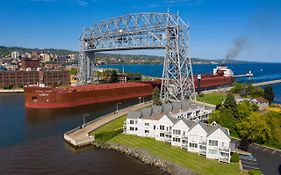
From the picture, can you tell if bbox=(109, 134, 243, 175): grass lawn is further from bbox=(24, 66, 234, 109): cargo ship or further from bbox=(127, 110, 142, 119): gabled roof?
bbox=(24, 66, 234, 109): cargo ship

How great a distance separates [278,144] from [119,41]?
5791cm

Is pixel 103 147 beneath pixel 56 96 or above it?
beneath

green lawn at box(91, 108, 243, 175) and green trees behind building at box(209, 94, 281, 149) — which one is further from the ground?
green trees behind building at box(209, 94, 281, 149)

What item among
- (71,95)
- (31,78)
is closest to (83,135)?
(71,95)

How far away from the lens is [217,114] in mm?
51188

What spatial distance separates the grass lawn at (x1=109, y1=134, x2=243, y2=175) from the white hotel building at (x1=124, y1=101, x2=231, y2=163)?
105cm

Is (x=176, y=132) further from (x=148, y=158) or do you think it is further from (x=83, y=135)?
(x=83, y=135)

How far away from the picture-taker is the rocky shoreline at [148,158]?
3392cm

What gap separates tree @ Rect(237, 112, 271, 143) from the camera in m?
43.9

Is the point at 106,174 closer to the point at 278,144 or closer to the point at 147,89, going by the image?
the point at 278,144

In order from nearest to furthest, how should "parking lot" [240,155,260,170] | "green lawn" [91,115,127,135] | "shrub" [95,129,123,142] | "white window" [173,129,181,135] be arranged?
1. "parking lot" [240,155,260,170]
2. "white window" [173,129,181,135]
3. "shrub" [95,129,123,142]
4. "green lawn" [91,115,127,135]

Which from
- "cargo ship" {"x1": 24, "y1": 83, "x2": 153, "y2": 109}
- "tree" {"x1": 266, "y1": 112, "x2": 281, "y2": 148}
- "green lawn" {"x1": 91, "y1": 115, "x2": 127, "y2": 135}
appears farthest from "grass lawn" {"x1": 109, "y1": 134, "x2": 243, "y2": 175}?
"cargo ship" {"x1": 24, "y1": 83, "x2": 153, "y2": 109}

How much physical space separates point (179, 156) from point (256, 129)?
14169 mm

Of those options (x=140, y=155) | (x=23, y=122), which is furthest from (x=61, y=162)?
(x=23, y=122)
